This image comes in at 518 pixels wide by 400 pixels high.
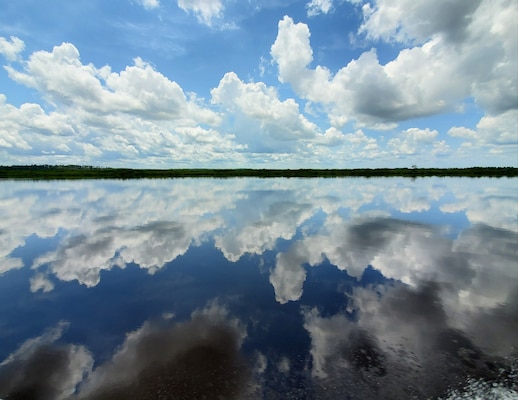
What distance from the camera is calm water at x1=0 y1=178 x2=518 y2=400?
9.45 metres

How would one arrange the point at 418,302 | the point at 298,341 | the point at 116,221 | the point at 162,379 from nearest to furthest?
1. the point at 162,379
2. the point at 298,341
3. the point at 418,302
4. the point at 116,221

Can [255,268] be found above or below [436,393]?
below

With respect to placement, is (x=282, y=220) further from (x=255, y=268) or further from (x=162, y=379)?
(x=162, y=379)

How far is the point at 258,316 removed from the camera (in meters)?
13.9

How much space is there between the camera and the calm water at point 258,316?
9.45 meters

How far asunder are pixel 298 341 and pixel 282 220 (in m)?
27.2

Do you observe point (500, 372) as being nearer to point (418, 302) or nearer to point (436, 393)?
point (436, 393)

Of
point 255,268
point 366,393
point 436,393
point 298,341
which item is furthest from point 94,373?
point 255,268

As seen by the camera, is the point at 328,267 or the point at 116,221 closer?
the point at 328,267

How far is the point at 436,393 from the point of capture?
8.77 meters

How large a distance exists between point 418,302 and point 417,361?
5.58 meters

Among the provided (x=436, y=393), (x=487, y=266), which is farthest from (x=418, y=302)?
(x=487, y=266)

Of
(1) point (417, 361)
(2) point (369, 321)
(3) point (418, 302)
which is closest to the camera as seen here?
(1) point (417, 361)

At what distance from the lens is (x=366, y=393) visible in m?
8.84
